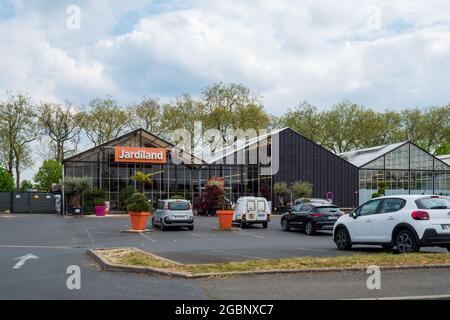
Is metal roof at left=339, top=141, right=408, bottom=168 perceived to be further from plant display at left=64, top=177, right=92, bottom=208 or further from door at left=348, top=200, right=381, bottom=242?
door at left=348, top=200, right=381, bottom=242

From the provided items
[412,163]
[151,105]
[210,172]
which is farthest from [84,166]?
[412,163]

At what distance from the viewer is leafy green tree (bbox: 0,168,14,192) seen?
56.6m

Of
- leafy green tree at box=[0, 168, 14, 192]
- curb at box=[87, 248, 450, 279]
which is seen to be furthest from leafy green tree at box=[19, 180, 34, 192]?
curb at box=[87, 248, 450, 279]

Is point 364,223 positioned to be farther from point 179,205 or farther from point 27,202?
point 27,202

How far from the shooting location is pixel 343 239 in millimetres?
16281

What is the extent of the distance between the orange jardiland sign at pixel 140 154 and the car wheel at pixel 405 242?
3736cm

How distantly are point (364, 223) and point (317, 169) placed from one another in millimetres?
39362

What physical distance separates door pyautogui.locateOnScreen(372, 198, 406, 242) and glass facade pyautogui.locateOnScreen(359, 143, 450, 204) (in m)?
40.7

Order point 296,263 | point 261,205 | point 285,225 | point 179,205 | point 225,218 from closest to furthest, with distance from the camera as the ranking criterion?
point 296,263
point 285,225
point 225,218
point 179,205
point 261,205

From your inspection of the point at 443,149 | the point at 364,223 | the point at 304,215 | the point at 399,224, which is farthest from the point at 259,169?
the point at 399,224

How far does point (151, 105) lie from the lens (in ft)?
231

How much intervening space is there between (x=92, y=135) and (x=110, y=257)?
182ft

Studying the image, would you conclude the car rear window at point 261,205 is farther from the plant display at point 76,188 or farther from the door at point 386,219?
the plant display at point 76,188
